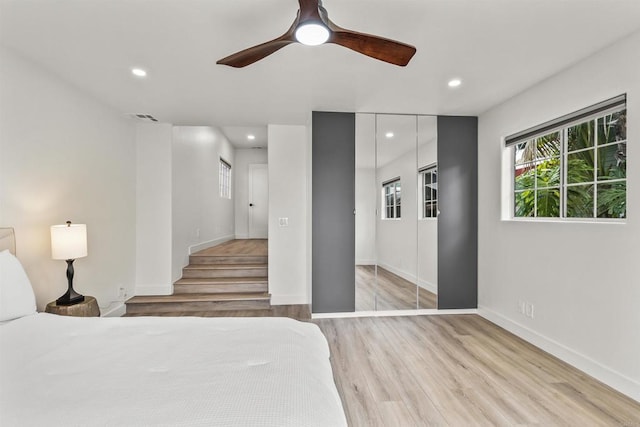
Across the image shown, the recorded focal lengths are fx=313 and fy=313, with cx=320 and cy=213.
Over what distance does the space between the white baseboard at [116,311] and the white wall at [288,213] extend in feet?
5.83

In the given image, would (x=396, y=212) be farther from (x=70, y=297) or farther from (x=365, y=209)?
(x=70, y=297)

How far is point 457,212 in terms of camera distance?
385 cm

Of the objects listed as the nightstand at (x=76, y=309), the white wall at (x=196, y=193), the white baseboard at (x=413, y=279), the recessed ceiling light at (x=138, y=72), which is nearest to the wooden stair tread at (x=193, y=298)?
the white wall at (x=196, y=193)

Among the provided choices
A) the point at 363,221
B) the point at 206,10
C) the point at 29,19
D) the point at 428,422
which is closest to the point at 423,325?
the point at 363,221

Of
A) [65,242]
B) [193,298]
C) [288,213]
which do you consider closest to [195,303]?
[193,298]

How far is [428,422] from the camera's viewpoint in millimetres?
1857

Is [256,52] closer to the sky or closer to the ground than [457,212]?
closer to the sky

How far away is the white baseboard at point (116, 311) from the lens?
3.52 m

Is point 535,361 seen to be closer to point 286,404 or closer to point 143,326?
point 286,404

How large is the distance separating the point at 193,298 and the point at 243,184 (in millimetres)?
3930

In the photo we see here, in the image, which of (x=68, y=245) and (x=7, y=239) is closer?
(x=7, y=239)

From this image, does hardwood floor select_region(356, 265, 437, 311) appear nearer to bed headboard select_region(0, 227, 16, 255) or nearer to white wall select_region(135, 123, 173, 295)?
white wall select_region(135, 123, 173, 295)

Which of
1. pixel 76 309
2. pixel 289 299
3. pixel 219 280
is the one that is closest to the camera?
pixel 76 309

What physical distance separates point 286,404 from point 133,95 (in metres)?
3.33
